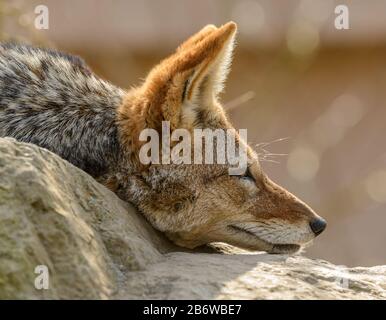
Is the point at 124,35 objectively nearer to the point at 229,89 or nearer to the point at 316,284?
the point at 229,89

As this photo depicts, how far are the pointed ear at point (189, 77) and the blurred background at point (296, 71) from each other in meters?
6.37

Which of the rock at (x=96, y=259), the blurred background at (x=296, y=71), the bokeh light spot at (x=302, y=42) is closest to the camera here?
the rock at (x=96, y=259)

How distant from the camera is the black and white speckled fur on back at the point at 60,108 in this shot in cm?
543

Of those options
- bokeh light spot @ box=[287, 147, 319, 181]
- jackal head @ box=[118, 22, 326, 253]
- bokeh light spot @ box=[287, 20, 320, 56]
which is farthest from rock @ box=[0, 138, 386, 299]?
bokeh light spot @ box=[287, 147, 319, 181]

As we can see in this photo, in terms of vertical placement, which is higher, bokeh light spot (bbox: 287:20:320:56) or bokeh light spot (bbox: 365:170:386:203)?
bokeh light spot (bbox: 287:20:320:56)

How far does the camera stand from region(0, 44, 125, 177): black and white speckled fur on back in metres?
5.43

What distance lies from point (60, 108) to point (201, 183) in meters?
0.96

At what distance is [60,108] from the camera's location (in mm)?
5570

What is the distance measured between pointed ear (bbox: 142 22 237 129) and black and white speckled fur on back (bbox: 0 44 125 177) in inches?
12.7

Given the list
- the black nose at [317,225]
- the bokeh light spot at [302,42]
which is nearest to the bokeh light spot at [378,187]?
the bokeh light spot at [302,42]

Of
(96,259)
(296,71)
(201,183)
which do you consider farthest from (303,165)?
(96,259)

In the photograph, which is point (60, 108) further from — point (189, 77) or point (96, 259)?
point (96, 259)

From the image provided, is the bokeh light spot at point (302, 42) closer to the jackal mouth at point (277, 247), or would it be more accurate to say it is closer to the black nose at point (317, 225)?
the black nose at point (317, 225)

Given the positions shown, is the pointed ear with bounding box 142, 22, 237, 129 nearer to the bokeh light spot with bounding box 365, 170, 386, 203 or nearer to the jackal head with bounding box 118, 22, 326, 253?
the jackal head with bounding box 118, 22, 326, 253
